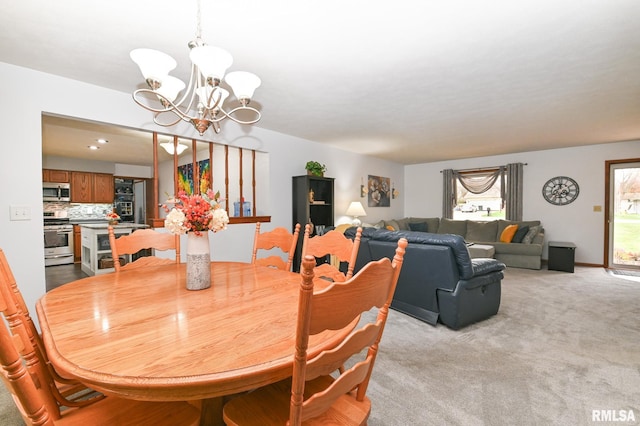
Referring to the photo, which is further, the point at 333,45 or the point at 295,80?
the point at 295,80

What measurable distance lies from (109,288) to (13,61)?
93.2 inches

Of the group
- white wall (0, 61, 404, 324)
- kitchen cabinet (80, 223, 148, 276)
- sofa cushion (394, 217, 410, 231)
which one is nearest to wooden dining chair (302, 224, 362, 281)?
→ white wall (0, 61, 404, 324)

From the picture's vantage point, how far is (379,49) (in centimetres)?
219

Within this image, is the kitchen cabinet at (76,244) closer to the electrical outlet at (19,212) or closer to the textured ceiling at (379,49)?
the electrical outlet at (19,212)

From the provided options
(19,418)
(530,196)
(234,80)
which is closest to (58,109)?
(234,80)

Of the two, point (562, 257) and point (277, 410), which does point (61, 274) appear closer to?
point (277, 410)

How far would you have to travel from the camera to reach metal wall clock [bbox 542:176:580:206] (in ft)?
18.8

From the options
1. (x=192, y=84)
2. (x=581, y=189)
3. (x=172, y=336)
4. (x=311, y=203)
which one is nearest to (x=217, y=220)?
(x=172, y=336)

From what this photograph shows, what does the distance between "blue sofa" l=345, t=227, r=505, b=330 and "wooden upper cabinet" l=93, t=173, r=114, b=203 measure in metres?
6.86

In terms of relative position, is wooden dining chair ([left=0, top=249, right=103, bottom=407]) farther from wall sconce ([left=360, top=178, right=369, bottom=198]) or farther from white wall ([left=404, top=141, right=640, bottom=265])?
white wall ([left=404, top=141, right=640, bottom=265])

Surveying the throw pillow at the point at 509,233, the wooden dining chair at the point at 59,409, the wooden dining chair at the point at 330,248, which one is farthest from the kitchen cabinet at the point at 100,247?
the throw pillow at the point at 509,233

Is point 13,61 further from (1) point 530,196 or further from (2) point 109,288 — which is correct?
(1) point 530,196

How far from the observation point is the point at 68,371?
72 centimetres

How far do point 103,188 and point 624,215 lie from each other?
10913mm
